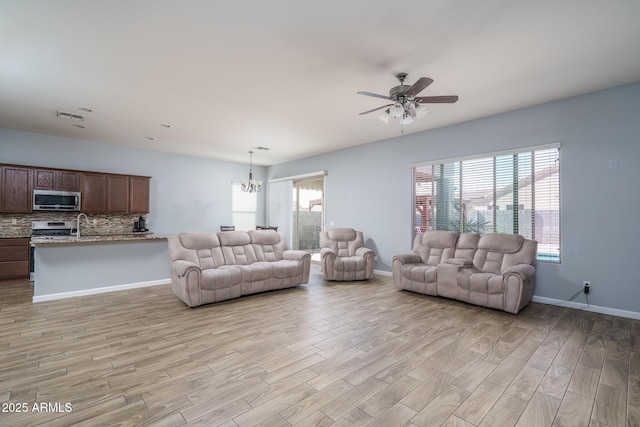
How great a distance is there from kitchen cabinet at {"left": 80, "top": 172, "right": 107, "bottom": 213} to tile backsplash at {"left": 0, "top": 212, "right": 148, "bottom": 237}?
0.39 metres

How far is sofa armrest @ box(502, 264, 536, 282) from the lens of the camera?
3.76m

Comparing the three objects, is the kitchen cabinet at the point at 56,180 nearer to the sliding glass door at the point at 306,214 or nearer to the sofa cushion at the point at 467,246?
the sliding glass door at the point at 306,214

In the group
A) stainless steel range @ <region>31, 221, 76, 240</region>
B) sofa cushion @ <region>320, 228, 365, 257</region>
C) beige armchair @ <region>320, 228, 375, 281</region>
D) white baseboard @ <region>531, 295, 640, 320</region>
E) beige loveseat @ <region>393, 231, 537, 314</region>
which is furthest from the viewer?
sofa cushion @ <region>320, 228, 365, 257</region>

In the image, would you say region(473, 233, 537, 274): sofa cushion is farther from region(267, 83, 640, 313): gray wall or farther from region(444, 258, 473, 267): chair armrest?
region(267, 83, 640, 313): gray wall

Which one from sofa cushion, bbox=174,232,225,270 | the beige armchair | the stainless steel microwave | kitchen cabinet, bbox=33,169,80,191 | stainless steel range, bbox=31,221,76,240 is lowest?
the beige armchair

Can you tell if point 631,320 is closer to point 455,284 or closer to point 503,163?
point 455,284

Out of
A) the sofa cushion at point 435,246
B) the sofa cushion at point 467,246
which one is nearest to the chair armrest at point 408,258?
the sofa cushion at point 435,246

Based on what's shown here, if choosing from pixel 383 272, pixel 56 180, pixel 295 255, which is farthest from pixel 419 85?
pixel 56 180

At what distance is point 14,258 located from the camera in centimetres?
567

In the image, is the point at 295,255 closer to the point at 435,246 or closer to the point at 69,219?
the point at 435,246

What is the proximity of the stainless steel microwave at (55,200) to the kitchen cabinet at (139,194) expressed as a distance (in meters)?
0.95

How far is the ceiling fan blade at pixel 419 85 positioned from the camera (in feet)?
9.39

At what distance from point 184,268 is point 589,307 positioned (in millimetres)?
5448

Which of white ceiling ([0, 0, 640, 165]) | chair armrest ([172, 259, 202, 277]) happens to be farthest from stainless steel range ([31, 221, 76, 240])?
chair armrest ([172, 259, 202, 277])
